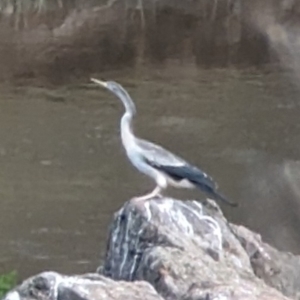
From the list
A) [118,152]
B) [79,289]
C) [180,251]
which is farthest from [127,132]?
[118,152]

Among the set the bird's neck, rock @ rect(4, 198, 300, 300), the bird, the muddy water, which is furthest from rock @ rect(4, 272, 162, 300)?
the muddy water

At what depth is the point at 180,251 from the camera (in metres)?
3.84

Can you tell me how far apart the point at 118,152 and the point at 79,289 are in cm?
562

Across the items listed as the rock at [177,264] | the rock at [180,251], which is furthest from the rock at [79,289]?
the rock at [180,251]

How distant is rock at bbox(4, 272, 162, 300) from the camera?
329 centimetres

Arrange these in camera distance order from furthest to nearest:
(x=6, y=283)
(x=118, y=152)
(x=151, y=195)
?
(x=118, y=152) < (x=6, y=283) < (x=151, y=195)

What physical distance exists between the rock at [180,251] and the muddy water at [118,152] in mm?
2136

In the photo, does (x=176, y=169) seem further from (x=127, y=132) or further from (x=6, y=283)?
(x=6, y=283)

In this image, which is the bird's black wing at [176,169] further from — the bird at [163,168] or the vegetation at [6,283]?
the vegetation at [6,283]

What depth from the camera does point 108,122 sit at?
990cm

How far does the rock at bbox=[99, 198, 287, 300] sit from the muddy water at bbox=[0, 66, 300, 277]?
2.14m

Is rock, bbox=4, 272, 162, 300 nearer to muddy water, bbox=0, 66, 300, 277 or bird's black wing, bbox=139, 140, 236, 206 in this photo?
bird's black wing, bbox=139, 140, 236, 206

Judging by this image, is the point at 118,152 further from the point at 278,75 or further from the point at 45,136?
the point at 278,75

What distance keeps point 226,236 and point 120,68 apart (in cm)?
843
